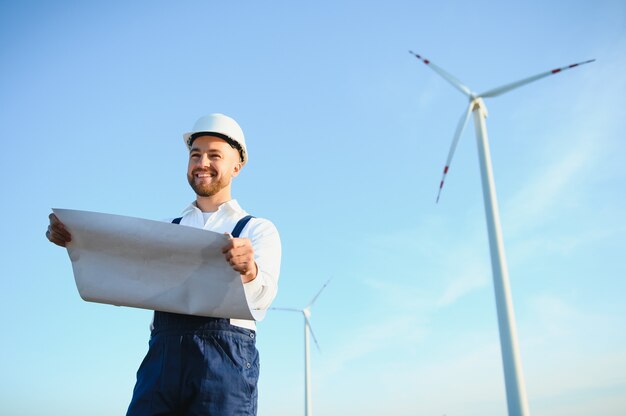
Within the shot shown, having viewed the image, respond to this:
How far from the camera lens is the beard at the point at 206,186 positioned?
15.0ft

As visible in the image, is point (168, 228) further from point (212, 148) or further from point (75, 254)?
point (212, 148)

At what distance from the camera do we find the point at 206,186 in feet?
14.9

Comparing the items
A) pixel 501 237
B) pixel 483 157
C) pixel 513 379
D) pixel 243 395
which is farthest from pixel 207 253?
pixel 483 157

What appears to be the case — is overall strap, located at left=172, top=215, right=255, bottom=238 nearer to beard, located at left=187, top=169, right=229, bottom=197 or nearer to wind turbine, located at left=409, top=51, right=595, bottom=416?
beard, located at left=187, top=169, right=229, bottom=197

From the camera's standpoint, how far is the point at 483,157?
57.7 feet

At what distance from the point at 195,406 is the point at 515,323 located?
13.6m

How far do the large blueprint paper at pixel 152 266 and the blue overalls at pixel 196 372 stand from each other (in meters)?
0.28

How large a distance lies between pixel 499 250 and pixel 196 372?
13900 mm

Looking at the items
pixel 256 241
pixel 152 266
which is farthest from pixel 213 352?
pixel 256 241

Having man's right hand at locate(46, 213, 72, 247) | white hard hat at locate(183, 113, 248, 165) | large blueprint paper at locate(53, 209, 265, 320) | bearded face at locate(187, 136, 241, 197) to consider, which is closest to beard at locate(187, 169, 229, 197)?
bearded face at locate(187, 136, 241, 197)

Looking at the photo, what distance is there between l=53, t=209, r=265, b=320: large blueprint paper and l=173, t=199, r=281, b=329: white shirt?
0.48 ft

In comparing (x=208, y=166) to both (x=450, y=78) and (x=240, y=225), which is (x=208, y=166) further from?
(x=450, y=78)

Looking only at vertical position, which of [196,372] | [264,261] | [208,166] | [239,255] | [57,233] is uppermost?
[208,166]

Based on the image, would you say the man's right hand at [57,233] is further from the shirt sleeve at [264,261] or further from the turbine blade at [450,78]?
the turbine blade at [450,78]
